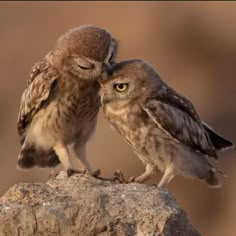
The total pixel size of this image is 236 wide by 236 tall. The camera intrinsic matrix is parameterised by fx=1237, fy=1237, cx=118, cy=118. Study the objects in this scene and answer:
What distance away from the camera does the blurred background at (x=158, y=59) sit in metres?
21.2

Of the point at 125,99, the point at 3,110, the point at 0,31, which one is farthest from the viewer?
the point at 0,31

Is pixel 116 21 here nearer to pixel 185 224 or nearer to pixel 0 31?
pixel 0 31

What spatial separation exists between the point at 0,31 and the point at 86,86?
89.5ft

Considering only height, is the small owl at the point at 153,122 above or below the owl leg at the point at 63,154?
above

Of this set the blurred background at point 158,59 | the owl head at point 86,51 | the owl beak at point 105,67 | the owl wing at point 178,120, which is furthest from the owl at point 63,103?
the blurred background at point 158,59

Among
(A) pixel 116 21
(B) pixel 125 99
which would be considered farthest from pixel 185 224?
(A) pixel 116 21

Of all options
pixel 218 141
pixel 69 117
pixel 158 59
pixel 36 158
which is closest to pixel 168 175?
pixel 218 141

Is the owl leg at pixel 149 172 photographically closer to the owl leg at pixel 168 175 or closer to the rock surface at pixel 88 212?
the owl leg at pixel 168 175

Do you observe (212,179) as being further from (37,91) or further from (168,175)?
(37,91)

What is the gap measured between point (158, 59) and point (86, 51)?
65.2 ft

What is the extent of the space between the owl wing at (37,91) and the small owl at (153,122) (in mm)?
773

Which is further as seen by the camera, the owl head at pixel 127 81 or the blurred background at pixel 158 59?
the blurred background at pixel 158 59

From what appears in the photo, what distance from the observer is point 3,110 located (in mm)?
29656

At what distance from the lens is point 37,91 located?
10.4 m
